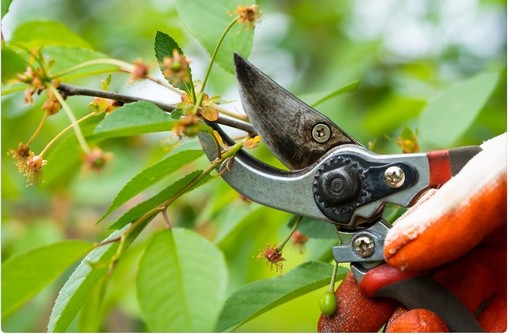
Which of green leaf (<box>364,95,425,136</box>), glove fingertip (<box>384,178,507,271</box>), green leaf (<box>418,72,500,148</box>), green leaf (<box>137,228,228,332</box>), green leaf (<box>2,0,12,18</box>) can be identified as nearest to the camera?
glove fingertip (<box>384,178,507,271</box>)

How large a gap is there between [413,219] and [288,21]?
6.29ft

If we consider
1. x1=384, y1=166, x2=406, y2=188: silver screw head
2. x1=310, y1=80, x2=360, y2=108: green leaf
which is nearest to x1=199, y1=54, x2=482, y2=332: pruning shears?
x1=384, y1=166, x2=406, y2=188: silver screw head

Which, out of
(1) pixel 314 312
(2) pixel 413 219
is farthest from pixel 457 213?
(1) pixel 314 312

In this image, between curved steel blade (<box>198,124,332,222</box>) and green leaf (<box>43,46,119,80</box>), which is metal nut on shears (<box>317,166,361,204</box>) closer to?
curved steel blade (<box>198,124,332,222</box>)

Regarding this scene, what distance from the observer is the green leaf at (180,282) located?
3.73 ft

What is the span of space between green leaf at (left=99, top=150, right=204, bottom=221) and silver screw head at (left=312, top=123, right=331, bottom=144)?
0.49 ft

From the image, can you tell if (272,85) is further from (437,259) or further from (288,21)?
(288,21)

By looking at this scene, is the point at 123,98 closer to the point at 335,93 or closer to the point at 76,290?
the point at 76,290

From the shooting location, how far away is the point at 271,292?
1150 millimetres

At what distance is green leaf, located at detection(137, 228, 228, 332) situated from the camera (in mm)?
1138

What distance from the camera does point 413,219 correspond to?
95cm

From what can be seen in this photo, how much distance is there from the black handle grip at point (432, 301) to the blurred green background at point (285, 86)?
0.77 metres

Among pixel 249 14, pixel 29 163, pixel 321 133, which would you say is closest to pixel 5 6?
pixel 29 163

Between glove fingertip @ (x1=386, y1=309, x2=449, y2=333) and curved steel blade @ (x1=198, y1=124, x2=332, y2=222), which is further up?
curved steel blade @ (x1=198, y1=124, x2=332, y2=222)
